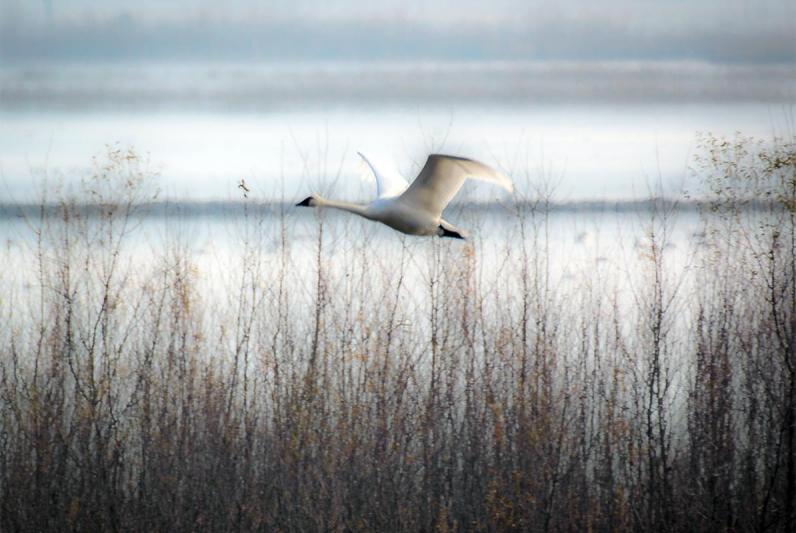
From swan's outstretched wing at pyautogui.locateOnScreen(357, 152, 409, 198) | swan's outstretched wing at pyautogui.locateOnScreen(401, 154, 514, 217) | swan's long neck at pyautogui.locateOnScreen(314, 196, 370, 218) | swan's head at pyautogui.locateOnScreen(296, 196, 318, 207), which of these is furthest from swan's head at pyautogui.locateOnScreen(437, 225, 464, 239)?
swan's head at pyautogui.locateOnScreen(296, 196, 318, 207)

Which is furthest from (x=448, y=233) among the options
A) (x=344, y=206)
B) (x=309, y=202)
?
(x=309, y=202)

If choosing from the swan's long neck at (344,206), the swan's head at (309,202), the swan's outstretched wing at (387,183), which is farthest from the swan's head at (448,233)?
the swan's head at (309,202)

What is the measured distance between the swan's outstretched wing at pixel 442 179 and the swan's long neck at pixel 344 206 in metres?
0.33

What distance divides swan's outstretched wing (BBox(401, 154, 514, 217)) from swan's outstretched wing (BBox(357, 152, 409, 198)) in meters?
0.38

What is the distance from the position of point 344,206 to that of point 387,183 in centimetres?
59

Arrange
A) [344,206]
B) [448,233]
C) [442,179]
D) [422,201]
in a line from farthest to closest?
[448,233], [344,206], [422,201], [442,179]

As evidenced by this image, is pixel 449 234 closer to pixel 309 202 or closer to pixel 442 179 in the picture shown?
pixel 442 179

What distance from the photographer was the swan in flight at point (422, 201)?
8.61 m

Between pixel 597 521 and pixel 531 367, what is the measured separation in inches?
59.1

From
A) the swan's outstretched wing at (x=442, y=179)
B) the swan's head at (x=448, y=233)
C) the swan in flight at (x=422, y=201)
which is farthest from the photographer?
the swan's head at (x=448, y=233)

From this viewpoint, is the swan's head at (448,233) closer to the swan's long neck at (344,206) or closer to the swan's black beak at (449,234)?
the swan's black beak at (449,234)

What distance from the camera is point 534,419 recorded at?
1036 cm

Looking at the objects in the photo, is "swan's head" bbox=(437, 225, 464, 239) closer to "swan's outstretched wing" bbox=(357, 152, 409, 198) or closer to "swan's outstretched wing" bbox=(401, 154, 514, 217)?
Answer: "swan's outstretched wing" bbox=(401, 154, 514, 217)

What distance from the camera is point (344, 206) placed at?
9.12 metres
